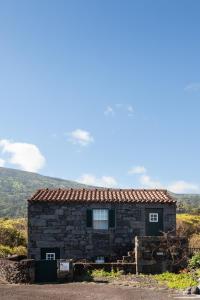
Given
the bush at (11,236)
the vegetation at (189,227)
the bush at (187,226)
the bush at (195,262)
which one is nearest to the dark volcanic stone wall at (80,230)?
the bush at (195,262)

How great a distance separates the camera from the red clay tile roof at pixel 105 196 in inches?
1396

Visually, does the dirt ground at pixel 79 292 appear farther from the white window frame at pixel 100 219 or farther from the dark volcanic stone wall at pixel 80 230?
the white window frame at pixel 100 219

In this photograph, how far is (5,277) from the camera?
28719mm

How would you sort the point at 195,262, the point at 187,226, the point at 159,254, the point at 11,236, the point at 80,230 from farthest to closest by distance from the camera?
the point at 187,226
the point at 11,236
the point at 80,230
the point at 159,254
the point at 195,262

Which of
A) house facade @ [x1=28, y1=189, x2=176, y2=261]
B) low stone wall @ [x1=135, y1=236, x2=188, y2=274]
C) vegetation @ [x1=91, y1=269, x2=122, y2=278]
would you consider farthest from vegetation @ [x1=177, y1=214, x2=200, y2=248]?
vegetation @ [x1=91, y1=269, x2=122, y2=278]

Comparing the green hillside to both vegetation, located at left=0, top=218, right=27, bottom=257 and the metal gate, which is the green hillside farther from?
the metal gate

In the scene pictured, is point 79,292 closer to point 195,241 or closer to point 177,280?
point 177,280

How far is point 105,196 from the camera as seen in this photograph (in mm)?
36562

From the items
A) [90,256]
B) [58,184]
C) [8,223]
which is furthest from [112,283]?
[58,184]

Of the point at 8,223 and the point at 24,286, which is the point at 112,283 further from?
the point at 8,223

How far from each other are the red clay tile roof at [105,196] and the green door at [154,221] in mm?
738

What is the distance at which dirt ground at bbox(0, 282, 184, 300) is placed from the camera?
74.3 ft

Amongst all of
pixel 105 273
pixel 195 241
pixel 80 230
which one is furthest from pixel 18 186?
pixel 105 273

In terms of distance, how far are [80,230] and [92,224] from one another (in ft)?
3.06
